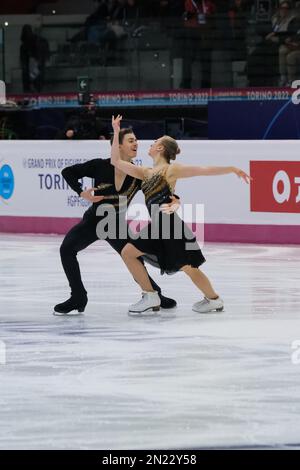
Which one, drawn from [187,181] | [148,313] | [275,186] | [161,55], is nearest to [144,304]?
[148,313]

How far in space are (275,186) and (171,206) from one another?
17.6 feet

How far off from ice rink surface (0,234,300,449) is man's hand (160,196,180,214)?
2.66 feet

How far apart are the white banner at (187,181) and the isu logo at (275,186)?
11mm

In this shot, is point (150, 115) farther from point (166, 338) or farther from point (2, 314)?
point (166, 338)

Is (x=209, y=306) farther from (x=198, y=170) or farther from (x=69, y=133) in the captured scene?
(x=69, y=133)

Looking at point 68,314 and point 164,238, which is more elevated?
point 164,238

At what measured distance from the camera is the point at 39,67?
19.1 meters

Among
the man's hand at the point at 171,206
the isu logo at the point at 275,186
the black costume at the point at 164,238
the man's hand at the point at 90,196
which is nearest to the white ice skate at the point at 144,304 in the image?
the black costume at the point at 164,238

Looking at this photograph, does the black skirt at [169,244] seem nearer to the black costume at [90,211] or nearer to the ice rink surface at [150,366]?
the black costume at [90,211]

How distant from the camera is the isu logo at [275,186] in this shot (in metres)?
13.9

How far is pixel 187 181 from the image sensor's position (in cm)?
1457

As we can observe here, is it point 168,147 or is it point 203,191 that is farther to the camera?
point 203,191

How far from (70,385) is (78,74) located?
1267cm

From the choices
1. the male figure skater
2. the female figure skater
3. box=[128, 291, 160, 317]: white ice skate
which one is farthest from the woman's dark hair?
box=[128, 291, 160, 317]: white ice skate
